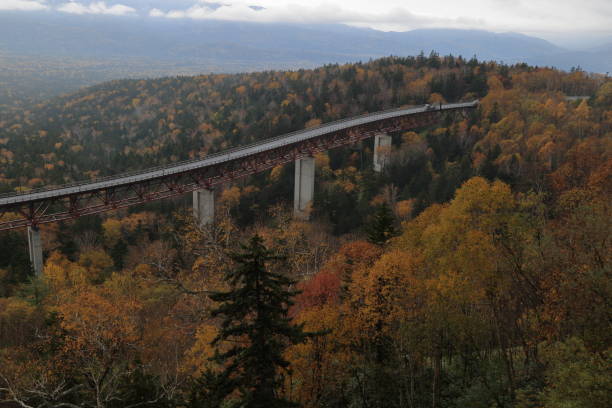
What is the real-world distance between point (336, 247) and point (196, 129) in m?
72.0

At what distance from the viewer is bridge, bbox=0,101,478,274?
154ft

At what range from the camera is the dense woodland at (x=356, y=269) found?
14852 millimetres

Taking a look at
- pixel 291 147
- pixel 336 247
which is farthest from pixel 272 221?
pixel 336 247

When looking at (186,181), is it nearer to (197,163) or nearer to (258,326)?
(197,163)

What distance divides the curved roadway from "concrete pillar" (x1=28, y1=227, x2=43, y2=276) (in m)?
→ 3.82

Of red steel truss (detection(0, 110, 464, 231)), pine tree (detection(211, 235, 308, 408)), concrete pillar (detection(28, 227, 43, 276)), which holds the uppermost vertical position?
pine tree (detection(211, 235, 308, 408))

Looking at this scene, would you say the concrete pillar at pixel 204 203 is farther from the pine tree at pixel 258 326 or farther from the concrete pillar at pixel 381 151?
the pine tree at pixel 258 326

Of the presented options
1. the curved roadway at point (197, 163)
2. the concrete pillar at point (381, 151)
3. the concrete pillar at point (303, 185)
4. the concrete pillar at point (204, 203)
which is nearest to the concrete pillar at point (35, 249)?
the curved roadway at point (197, 163)

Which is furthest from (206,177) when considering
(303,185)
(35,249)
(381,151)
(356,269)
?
(356,269)

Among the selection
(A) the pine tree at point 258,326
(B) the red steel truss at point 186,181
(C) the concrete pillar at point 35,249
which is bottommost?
(C) the concrete pillar at point 35,249

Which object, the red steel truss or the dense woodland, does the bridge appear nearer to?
the red steel truss

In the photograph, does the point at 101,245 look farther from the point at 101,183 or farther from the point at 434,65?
the point at 434,65

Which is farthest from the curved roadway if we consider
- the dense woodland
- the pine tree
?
the pine tree

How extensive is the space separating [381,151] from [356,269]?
55.6 metres
